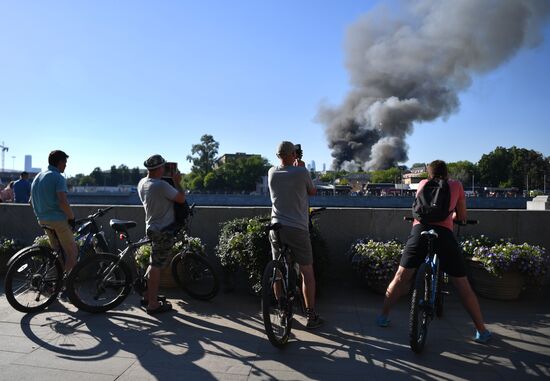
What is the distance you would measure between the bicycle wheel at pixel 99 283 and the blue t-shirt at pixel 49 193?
797 millimetres

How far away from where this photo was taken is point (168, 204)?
16.2ft

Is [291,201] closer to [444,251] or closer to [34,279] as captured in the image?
[444,251]

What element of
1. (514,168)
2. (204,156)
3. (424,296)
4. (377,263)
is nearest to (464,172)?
(514,168)

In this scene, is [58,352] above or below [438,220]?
below

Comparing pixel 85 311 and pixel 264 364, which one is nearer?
pixel 264 364

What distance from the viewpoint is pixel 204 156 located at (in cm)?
11450

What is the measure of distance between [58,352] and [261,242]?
2504mm

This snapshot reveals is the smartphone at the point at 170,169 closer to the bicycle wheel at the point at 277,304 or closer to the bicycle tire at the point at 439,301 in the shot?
the bicycle wheel at the point at 277,304

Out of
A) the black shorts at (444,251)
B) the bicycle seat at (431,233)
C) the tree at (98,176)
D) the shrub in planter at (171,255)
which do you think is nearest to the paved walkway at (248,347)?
the shrub in planter at (171,255)

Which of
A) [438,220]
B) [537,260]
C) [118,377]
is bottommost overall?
[118,377]

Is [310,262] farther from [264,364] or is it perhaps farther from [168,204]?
[168,204]

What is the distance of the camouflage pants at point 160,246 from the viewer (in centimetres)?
491

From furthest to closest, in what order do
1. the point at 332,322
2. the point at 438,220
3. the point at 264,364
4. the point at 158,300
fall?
the point at 158,300
the point at 332,322
the point at 438,220
the point at 264,364

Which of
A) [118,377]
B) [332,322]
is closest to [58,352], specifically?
[118,377]
